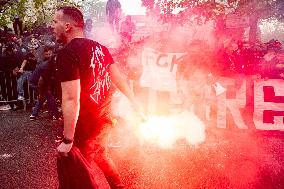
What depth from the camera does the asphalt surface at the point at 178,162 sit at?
16.5 ft

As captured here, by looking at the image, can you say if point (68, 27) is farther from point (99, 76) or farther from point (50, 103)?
point (50, 103)

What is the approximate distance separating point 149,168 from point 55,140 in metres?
2.80

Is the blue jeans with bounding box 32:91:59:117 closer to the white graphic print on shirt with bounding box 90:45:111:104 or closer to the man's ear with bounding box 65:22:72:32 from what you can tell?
Result: the white graphic print on shirt with bounding box 90:45:111:104

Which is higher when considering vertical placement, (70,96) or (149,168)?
(70,96)

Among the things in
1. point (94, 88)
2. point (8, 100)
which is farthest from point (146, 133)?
point (8, 100)

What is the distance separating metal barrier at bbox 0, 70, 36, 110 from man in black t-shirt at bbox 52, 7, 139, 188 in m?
8.87

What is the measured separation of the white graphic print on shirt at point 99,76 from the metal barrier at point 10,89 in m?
8.82

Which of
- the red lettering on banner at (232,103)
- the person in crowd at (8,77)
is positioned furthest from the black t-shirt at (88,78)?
the person in crowd at (8,77)

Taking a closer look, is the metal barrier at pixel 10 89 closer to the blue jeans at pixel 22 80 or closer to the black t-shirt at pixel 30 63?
the blue jeans at pixel 22 80

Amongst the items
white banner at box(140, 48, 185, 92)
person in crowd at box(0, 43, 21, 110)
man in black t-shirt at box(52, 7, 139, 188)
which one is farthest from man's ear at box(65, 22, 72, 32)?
person in crowd at box(0, 43, 21, 110)

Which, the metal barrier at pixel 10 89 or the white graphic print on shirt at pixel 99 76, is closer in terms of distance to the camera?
the white graphic print on shirt at pixel 99 76

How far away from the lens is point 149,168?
5.59m

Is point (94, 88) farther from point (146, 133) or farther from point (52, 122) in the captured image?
point (52, 122)

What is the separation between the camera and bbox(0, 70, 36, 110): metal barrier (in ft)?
38.5
